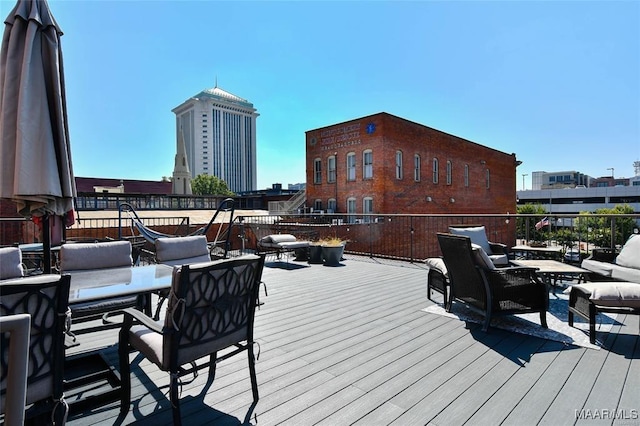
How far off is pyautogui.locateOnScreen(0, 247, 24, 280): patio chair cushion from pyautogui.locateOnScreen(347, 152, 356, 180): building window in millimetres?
15232

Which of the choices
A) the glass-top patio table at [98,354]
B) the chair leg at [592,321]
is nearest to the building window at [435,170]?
the chair leg at [592,321]

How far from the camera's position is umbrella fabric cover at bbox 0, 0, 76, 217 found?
1.90 metres

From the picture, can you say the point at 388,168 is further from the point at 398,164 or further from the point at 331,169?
the point at 331,169

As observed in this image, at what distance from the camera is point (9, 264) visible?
2232 mm

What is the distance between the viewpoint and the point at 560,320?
3.14 metres

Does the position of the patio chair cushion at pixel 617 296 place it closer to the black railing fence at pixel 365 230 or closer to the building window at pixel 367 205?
the black railing fence at pixel 365 230

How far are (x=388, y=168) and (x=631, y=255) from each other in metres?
12.6

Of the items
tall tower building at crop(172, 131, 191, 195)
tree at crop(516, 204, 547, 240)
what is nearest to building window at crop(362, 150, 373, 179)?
tree at crop(516, 204, 547, 240)

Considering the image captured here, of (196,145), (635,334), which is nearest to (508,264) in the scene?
(635,334)

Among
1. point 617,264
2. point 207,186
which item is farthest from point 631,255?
point 207,186

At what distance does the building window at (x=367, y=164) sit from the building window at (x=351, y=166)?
0.62 m

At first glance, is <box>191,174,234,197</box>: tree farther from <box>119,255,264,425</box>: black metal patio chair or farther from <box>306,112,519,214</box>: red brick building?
<box>119,255,264,425</box>: black metal patio chair

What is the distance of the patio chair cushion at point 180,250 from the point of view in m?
3.24

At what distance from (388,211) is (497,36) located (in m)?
9.48
